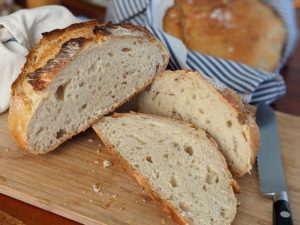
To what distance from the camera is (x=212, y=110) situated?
5.03 ft

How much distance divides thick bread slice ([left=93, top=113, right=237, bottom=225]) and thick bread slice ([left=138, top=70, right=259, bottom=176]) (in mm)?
75

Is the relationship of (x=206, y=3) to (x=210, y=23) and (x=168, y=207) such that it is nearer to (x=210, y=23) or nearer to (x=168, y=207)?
(x=210, y=23)

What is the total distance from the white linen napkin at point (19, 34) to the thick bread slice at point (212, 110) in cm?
46

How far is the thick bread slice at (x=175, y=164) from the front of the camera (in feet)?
4.28

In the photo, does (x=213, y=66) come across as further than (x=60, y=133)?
Yes

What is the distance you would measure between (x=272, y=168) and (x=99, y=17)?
1.54 metres

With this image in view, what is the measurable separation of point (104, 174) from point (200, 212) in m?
0.34

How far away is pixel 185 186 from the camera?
1354 millimetres

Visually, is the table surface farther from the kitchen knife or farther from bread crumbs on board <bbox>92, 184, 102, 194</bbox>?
the kitchen knife

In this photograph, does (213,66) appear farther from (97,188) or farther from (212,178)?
(97,188)

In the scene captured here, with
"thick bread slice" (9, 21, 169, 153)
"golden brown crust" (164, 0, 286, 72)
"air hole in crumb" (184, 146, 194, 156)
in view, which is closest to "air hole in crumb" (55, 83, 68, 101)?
"thick bread slice" (9, 21, 169, 153)

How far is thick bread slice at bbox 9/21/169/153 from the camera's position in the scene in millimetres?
1407

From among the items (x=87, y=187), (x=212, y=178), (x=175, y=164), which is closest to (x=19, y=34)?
(x=87, y=187)

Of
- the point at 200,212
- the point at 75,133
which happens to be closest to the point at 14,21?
the point at 75,133
